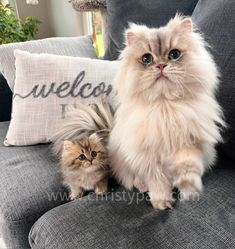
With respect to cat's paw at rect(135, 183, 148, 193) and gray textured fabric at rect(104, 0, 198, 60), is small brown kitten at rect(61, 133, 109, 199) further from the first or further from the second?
gray textured fabric at rect(104, 0, 198, 60)

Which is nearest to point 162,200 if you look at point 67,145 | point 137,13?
point 67,145

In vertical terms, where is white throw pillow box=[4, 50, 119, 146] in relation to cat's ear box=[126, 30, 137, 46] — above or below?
below

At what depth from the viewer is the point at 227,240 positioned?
0.75 metres

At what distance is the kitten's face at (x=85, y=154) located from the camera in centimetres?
100

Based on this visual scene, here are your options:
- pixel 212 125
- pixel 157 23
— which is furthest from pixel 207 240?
pixel 157 23

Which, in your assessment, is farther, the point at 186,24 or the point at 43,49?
the point at 43,49

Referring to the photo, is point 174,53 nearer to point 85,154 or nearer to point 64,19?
point 85,154

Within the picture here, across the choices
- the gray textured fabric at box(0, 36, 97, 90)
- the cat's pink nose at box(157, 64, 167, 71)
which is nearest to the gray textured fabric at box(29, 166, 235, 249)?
the cat's pink nose at box(157, 64, 167, 71)

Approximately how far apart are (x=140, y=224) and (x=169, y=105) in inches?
13.4

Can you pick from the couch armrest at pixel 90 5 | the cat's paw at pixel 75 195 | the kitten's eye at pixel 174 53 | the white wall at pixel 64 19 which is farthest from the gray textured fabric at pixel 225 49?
the white wall at pixel 64 19

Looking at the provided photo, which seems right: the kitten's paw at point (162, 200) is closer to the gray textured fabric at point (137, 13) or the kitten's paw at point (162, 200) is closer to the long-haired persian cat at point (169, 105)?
the long-haired persian cat at point (169, 105)

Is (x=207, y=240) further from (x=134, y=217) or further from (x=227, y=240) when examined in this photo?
(x=134, y=217)

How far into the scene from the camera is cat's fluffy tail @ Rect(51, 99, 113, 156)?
1100 mm

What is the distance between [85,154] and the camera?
3.30 feet
